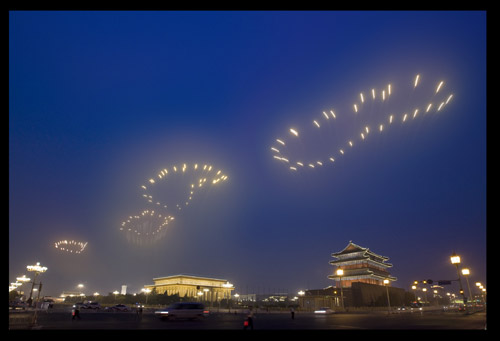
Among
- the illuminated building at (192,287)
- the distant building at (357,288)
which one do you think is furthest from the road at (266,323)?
the illuminated building at (192,287)

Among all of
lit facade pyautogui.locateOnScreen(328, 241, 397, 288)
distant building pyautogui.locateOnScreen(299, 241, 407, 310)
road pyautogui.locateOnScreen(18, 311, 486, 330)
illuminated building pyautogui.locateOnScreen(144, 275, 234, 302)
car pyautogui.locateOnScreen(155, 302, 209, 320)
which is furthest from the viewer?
illuminated building pyautogui.locateOnScreen(144, 275, 234, 302)

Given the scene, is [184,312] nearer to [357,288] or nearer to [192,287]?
[357,288]

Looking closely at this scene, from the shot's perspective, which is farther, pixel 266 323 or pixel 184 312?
pixel 184 312

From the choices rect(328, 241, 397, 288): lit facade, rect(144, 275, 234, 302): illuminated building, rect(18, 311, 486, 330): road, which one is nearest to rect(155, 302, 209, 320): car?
rect(18, 311, 486, 330): road

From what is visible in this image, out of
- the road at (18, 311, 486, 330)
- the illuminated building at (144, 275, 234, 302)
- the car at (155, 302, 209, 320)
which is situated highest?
the illuminated building at (144, 275, 234, 302)

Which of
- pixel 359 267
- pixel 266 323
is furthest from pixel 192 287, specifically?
pixel 266 323

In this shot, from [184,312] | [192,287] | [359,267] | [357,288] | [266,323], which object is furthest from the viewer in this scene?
[192,287]

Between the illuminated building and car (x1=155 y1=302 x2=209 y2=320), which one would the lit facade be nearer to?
the illuminated building
